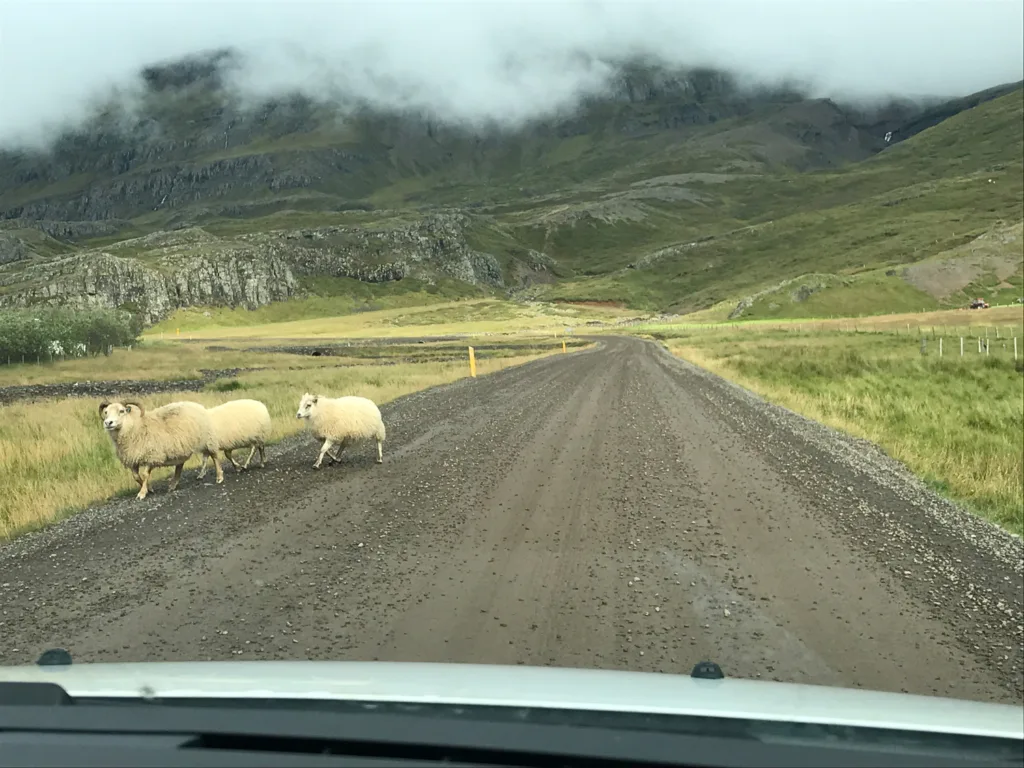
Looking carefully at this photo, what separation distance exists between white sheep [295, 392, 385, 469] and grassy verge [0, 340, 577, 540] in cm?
273

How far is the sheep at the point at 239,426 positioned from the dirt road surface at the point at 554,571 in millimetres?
546

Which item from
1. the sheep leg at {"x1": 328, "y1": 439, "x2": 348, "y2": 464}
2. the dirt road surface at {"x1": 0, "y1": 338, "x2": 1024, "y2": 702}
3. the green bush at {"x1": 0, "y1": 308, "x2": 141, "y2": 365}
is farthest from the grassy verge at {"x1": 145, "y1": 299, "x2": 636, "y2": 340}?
the dirt road surface at {"x1": 0, "y1": 338, "x2": 1024, "y2": 702}

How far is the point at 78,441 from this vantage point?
16719 mm

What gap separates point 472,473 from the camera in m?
12.8

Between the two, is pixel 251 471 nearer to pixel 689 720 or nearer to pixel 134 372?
pixel 689 720

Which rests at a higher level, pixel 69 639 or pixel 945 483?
pixel 69 639

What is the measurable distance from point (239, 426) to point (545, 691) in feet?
37.8

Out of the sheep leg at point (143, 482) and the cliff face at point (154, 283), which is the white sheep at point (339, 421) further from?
the cliff face at point (154, 283)

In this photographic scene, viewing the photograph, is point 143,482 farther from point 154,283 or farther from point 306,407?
point 154,283

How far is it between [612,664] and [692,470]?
25.0ft

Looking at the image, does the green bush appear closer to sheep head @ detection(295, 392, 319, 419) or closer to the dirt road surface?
sheep head @ detection(295, 392, 319, 419)

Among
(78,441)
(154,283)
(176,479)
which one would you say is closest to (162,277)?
(154,283)

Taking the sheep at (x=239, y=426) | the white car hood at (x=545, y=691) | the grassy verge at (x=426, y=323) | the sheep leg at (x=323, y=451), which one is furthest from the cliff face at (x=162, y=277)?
the white car hood at (x=545, y=691)

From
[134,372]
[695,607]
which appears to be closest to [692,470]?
[695,607]
